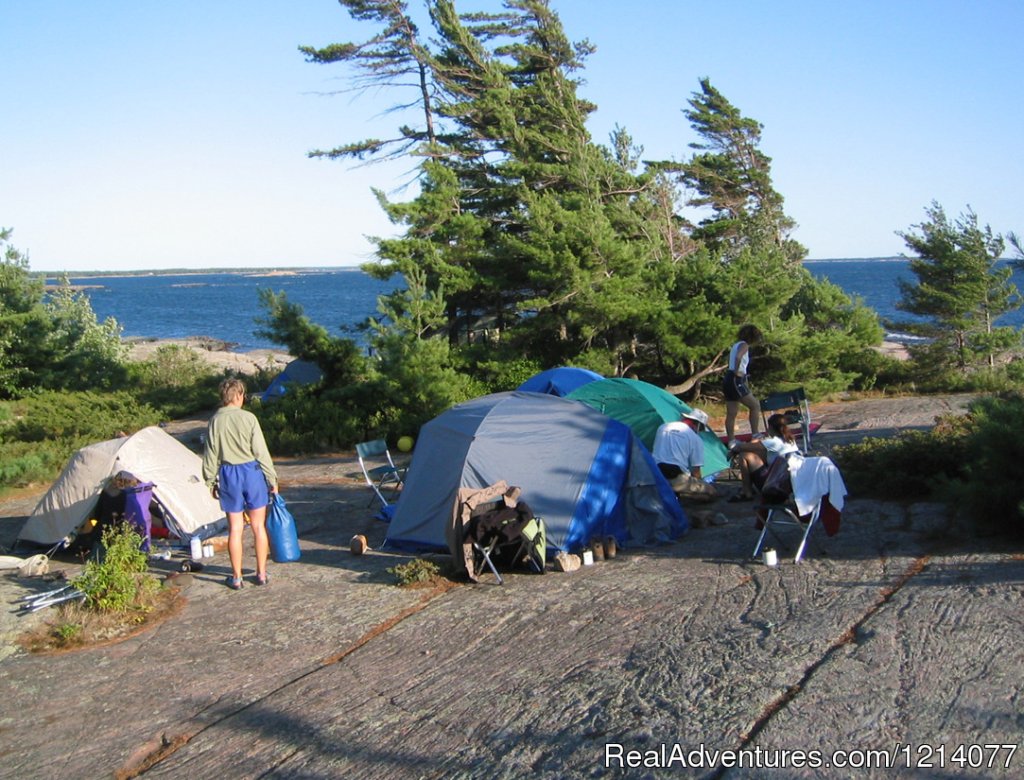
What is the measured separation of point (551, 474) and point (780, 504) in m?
1.97

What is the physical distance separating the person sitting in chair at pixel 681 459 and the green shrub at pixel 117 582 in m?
4.98

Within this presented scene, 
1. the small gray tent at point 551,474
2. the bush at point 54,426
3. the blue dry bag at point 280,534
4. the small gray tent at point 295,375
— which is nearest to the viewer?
the small gray tent at point 551,474

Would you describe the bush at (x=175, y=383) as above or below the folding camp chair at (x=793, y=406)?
below

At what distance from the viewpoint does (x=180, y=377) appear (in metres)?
25.7

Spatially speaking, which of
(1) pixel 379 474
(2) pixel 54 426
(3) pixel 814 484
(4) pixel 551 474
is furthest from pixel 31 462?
(3) pixel 814 484

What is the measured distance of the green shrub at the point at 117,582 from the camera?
6.68m

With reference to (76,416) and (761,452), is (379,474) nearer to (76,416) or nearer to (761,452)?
(761,452)

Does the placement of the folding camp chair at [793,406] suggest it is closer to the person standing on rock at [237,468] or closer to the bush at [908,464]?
the bush at [908,464]

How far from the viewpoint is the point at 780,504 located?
724 centimetres

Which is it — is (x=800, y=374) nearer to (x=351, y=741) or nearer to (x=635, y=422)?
(x=635, y=422)

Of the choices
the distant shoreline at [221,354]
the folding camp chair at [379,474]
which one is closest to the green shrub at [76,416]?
the distant shoreline at [221,354]

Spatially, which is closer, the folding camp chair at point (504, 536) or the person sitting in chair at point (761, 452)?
the folding camp chair at point (504, 536)

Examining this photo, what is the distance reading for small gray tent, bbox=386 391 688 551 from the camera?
8000 mm

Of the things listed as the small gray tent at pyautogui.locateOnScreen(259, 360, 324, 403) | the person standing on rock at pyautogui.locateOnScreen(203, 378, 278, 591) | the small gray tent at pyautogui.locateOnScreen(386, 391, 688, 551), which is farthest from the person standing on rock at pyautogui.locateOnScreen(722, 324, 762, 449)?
the small gray tent at pyautogui.locateOnScreen(259, 360, 324, 403)
